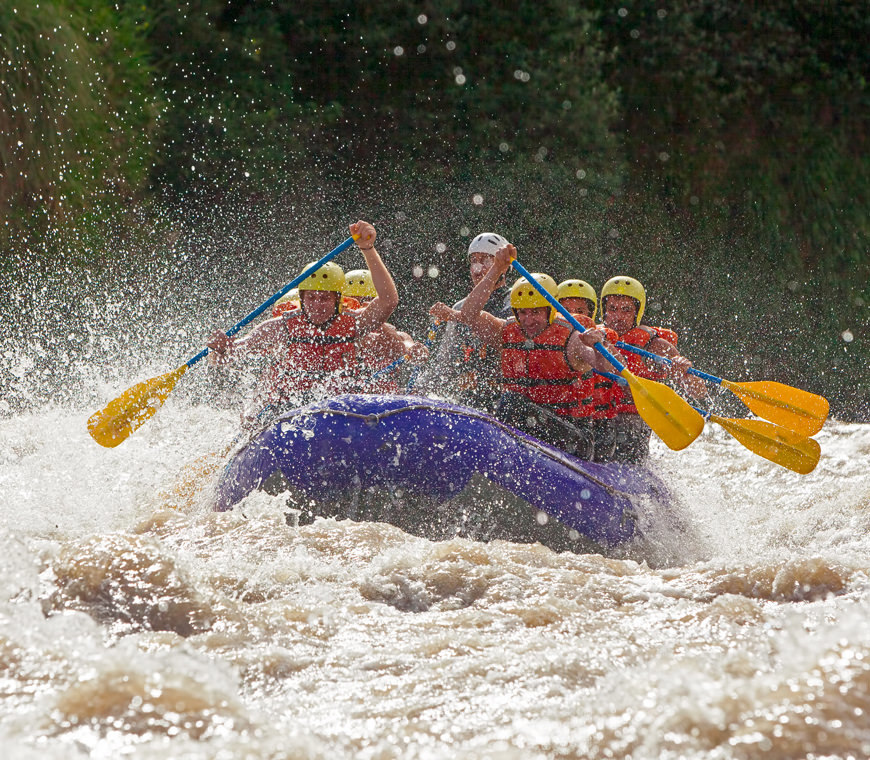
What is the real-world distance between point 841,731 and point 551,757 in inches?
23.3

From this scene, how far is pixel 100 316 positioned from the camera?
8.95 m

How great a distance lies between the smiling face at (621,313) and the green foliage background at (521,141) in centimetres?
450

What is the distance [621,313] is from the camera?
5910mm

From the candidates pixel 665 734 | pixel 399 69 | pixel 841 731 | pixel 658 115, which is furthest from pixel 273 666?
pixel 658 115

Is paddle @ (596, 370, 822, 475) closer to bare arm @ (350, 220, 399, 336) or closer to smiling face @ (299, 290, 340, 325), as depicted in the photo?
bare arm @ (350, 220, 399, 336)

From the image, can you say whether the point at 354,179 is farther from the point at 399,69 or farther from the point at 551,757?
the point at 551,757

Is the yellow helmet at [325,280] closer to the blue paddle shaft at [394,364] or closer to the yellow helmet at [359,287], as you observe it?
the blue paddle shaft at [394,364]

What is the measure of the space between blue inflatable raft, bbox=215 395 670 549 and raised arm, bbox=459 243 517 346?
98cm

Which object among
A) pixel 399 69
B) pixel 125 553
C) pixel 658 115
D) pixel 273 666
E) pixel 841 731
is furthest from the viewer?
pixel 658 115

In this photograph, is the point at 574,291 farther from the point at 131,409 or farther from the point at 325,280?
the point at 131,409

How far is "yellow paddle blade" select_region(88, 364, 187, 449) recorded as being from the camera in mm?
4797

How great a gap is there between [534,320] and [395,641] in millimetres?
2561

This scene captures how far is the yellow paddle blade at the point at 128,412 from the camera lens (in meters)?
4.80

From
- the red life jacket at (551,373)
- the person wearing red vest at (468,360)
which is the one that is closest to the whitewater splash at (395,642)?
the red life jacket at (551,373)
